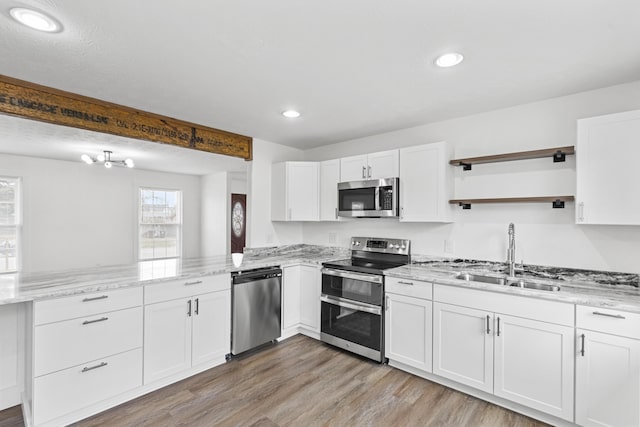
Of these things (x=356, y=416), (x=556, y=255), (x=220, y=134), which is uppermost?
(x=220, y=134)

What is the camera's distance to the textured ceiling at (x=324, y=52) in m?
1.46

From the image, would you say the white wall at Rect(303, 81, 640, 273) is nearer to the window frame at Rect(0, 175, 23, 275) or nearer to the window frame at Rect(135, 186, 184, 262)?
the window frame at Rect(135, 186, 184, 262)

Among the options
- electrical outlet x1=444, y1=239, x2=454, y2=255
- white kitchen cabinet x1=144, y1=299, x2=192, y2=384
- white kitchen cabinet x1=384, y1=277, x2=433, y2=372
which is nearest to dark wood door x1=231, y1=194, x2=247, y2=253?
white kitchen cabinet x1=144, y1=299, x2=192, y2=384

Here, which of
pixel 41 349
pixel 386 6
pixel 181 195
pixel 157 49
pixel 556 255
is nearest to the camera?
pixel 386 6

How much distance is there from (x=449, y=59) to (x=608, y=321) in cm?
186

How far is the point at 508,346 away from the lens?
2.21 metres

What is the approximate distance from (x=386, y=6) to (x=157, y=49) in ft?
4.31

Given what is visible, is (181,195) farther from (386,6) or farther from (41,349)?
(386,6)

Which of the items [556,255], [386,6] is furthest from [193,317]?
[556,255]

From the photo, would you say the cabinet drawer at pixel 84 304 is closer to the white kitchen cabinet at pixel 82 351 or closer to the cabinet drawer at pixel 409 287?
the white kitchen cabinet at pixel 82 351

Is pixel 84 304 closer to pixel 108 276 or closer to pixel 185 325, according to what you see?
pixel 108 276

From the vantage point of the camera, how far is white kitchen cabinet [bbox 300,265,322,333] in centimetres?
350

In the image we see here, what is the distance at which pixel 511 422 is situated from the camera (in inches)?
83.1

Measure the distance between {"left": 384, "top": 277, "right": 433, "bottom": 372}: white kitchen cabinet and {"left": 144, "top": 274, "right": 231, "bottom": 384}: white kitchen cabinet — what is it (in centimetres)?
155
